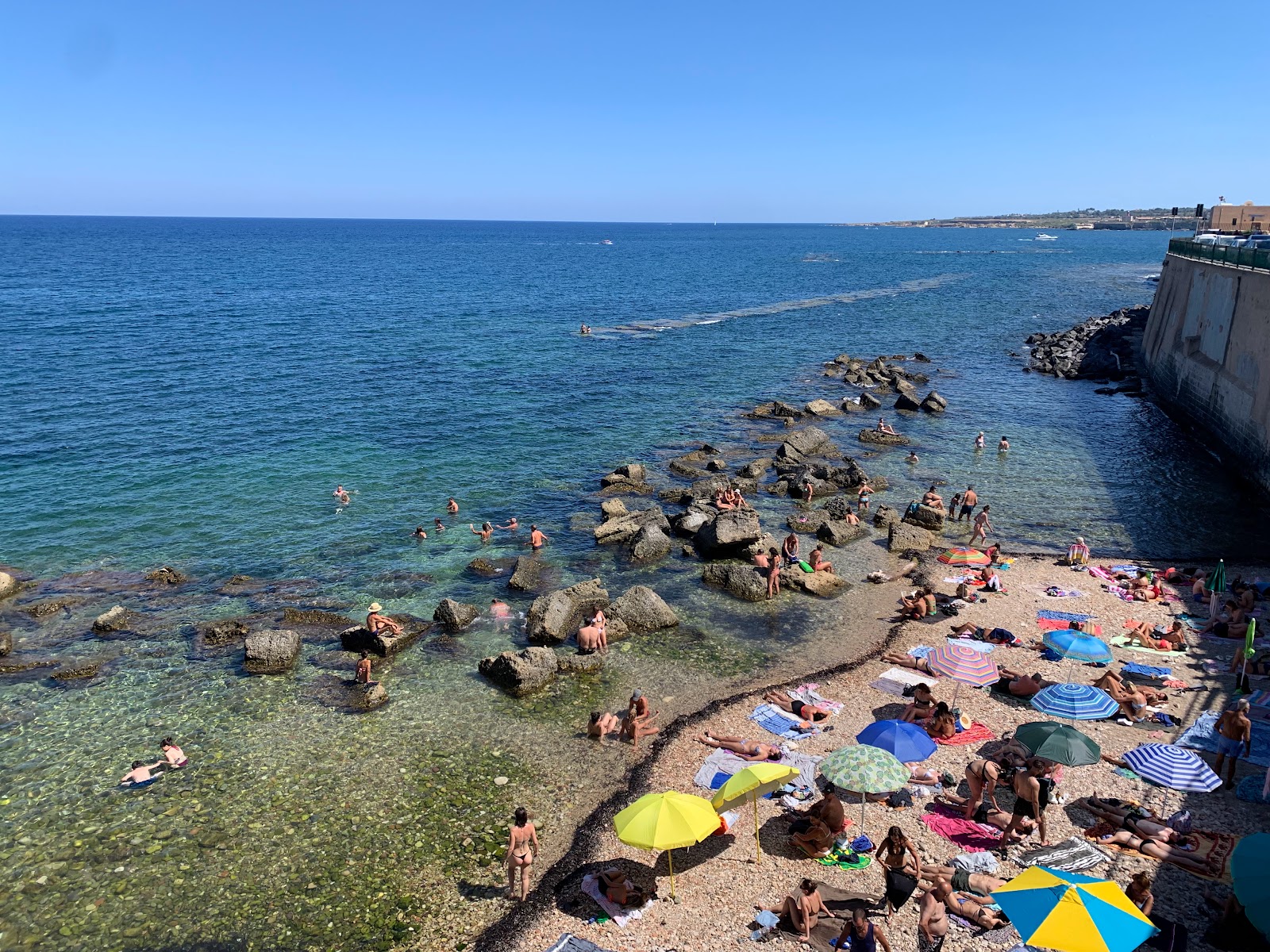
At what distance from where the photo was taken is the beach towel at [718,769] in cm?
1691

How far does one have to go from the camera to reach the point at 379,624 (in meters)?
23.0

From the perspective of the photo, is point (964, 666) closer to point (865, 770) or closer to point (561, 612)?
point (865, 770)

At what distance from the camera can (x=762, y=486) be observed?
120 ft

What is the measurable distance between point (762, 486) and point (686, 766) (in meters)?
20.3

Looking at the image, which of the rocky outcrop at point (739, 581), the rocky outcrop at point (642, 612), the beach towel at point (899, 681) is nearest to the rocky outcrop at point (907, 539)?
the rocky outcrop at point (739, 581)

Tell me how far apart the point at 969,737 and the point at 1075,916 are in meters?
7.79

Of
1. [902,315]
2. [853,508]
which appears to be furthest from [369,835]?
[902,315]

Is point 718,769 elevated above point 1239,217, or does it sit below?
below

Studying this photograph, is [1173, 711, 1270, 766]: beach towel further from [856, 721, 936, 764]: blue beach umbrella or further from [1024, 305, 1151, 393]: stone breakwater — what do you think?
[1024, 305, 1151, 393]: stone breakwater

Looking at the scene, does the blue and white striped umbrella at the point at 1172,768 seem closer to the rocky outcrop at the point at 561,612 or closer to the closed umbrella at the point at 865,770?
the closed umbrella at the point at 865,770

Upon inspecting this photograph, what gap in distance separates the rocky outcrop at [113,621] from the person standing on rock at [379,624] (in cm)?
757

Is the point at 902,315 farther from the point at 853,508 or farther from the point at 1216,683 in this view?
the point at 1216,683

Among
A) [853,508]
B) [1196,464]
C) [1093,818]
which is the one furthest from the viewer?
[1196,464]

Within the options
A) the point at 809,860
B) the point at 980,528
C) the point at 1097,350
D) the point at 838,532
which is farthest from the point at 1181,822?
the point at 1097,350
